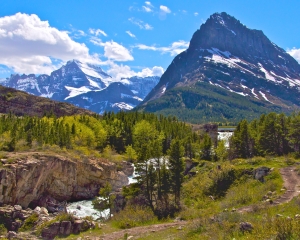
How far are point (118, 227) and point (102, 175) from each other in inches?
1414

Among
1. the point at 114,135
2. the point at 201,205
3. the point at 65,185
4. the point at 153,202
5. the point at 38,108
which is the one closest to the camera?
the point at 201,205

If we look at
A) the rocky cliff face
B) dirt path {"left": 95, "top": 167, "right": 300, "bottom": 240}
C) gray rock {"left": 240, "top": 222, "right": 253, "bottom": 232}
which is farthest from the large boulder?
the rocky cliff face

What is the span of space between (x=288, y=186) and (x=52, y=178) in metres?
43.0

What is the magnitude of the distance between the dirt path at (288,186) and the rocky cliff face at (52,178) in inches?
1484

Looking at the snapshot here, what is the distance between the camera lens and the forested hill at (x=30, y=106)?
148 m

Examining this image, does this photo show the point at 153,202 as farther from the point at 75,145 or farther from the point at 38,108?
the point at 38,108

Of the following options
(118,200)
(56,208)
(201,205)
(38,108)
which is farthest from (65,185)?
(38,108)

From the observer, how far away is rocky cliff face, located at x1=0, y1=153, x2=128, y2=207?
159ft

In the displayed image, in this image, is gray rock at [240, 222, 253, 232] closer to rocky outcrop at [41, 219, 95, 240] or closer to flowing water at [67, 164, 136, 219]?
rocky outcrop at [41, 219, 95, 240]

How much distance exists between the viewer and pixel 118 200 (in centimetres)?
4350

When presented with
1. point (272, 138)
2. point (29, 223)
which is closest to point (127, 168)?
point (272, 138)

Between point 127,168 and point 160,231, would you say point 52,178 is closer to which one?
point 127,168

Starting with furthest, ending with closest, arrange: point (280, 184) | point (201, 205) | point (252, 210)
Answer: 1. point (201, 205)
2. point (280, 184)
3. point (252, 210)

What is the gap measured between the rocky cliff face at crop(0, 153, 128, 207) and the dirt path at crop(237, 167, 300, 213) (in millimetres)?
37699
